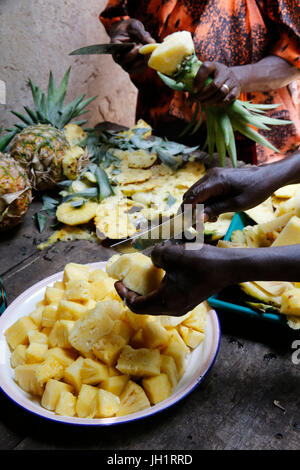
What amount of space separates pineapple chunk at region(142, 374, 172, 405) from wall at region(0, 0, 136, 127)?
7.49 feet

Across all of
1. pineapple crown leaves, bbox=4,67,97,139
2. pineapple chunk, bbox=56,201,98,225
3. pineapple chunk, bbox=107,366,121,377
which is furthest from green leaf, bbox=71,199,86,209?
pineapple chunk, bbox=107,366,121,377

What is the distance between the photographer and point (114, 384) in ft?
3.37

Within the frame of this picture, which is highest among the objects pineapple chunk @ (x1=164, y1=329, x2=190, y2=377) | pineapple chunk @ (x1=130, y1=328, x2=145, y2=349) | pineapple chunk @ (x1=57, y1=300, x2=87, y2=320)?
pineapple chunk @ (x1=57, y1=300, x2=87, y2=320)

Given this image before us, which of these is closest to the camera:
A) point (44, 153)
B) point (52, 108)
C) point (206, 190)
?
point (206, 190)

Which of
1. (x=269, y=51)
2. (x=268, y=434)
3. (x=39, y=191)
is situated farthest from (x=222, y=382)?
(x=269, y=51)

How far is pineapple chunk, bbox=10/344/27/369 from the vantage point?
1.09 metres

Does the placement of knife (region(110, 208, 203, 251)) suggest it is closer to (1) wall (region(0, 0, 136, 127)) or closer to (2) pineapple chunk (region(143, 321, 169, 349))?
(2) pineapple chunk (region(143, 321, 169, 349))

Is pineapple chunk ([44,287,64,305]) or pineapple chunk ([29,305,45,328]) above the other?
pineapple chunk ([44,287,64,305])

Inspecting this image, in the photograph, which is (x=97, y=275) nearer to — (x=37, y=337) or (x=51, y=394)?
(x=37, y=337)

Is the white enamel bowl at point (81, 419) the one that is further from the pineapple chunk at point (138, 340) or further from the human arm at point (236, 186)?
the human arm at point (236, 186)

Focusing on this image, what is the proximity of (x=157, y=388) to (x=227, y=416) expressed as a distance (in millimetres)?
223

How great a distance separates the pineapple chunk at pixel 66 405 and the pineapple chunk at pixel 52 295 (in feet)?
1.07

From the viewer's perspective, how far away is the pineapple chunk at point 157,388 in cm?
100

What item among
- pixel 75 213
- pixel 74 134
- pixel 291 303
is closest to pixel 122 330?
pixel 291 303
